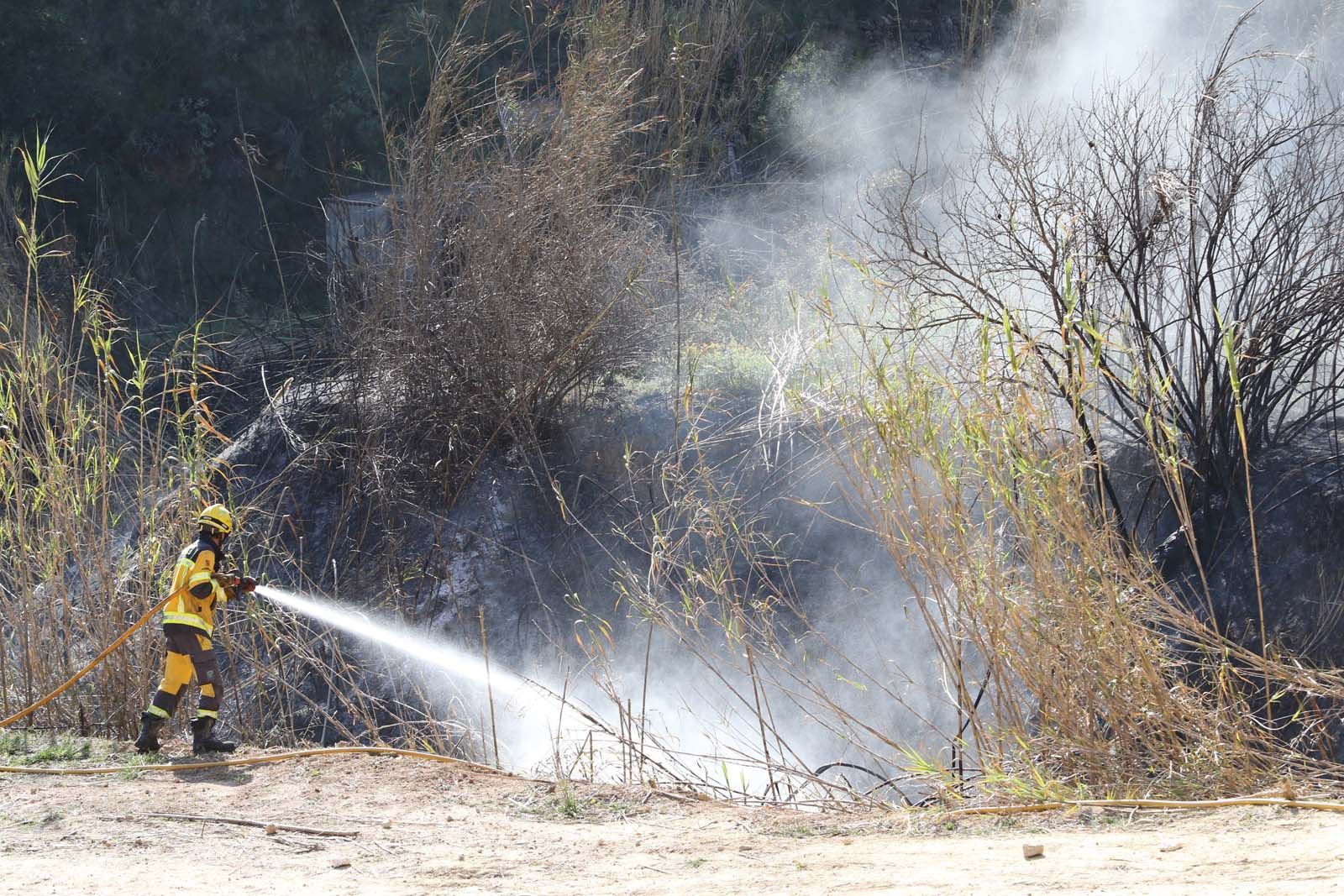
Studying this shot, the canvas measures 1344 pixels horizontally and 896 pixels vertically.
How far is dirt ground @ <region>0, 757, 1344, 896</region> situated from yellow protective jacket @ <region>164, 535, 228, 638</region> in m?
0.67

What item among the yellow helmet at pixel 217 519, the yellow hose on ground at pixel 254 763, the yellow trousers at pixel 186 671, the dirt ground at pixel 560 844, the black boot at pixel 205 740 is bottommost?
the dirt ground at pixel 560 844

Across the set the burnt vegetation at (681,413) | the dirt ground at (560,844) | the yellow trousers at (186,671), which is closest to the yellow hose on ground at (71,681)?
the burnt vegetation at (681,413)

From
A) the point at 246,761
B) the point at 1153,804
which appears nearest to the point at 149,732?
the point at 246,761

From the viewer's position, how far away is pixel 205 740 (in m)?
5.25

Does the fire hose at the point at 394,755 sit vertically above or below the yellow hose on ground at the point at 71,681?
below

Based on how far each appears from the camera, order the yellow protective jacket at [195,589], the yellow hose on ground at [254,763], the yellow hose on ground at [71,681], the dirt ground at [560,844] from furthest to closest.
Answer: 1. the yellow hose on ground at [71,681]
2. the yellow protective jacket at [195,589]
3. the yellow hose on ground at [254,763]
4. the dirt ground at [560,844]

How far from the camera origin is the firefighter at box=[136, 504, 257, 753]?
16.7 ft

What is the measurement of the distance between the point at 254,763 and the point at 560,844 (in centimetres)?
192

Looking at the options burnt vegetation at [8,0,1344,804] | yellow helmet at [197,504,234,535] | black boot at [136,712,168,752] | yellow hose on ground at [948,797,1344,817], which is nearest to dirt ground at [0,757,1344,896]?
yellow hose on ground at [948,797,1344,817]

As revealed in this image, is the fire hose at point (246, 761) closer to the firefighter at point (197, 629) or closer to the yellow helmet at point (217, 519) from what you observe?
the firefighter at point (197, 629)

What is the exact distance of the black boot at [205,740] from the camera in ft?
17.1

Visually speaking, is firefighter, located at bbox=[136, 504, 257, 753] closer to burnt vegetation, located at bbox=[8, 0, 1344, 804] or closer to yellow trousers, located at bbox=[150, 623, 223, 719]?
yellow trousers, located at bbox=[150, 623, 223, 719]

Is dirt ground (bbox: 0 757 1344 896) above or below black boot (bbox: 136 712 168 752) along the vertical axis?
below

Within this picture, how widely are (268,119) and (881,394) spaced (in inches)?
477
